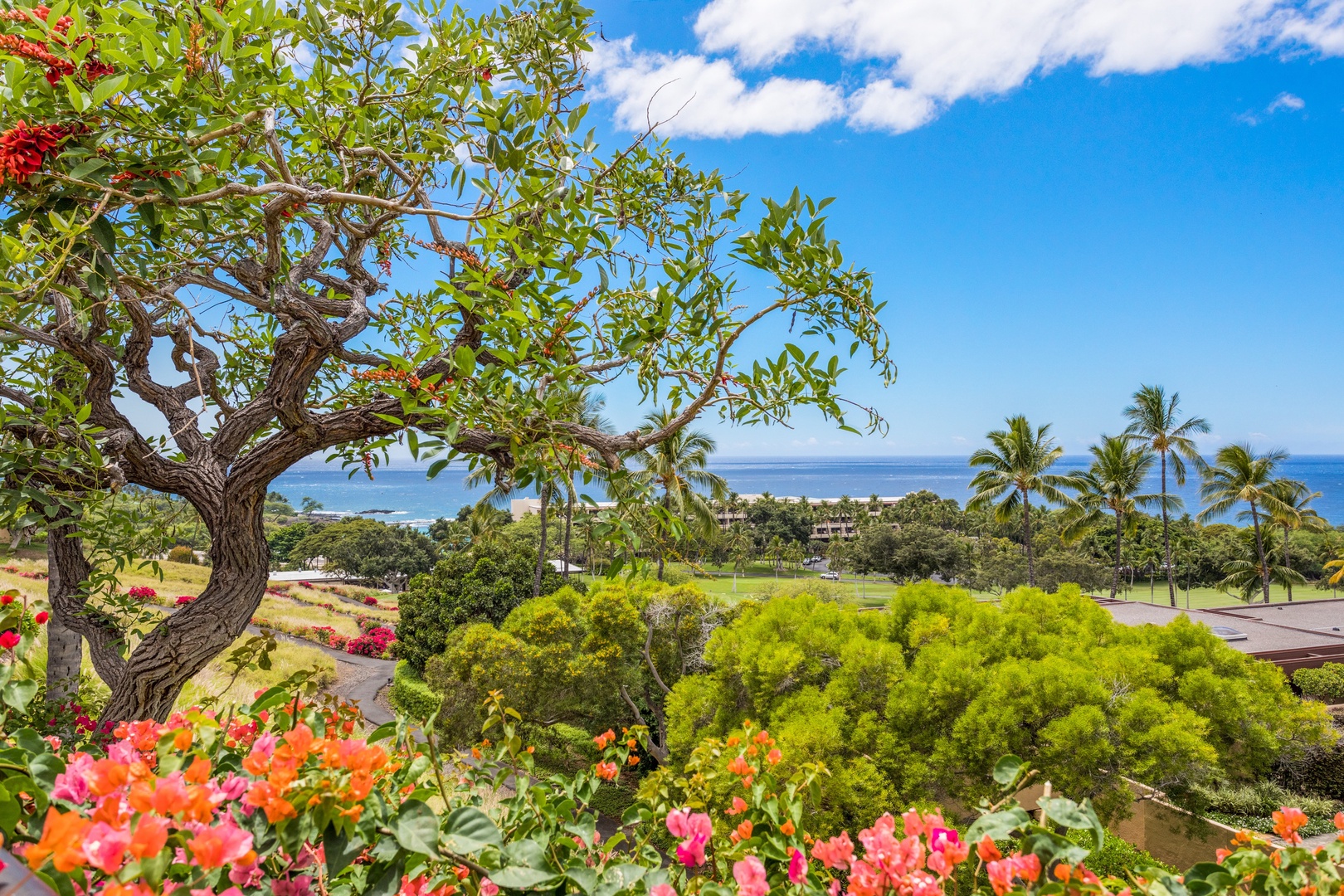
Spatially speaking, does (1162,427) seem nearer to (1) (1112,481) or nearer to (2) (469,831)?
(1) (1112,481)

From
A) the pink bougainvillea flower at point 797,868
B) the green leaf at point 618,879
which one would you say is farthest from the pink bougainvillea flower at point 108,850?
the pink bougainvillea flower at point 797,868

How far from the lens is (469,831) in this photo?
0.75m

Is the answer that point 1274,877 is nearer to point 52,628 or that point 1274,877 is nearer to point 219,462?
point 219,462

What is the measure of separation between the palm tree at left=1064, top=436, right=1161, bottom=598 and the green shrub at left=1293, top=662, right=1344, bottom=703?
12167 mm

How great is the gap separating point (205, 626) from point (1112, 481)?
2934 cm

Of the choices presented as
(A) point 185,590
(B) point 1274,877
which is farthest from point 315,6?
(A) point 185,590

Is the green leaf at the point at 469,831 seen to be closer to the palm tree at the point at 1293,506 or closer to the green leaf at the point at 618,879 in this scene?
the green leaf at the point at 618,879

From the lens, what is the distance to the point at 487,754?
1.50m

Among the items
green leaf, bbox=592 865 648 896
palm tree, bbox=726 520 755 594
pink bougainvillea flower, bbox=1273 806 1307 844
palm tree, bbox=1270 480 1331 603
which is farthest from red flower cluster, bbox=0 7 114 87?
palm tree, bbox=726 520 755 594

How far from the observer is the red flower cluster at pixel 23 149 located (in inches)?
43.6

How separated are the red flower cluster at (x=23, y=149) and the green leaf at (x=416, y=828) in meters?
1.31

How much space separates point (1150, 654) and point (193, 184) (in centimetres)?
809

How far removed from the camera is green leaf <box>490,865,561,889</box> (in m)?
0.73

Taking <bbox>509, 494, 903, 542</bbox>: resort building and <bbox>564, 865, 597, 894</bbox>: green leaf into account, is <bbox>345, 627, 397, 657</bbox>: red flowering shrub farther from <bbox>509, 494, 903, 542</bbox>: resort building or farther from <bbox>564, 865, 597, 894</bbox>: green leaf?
<bbox>509, 494, 903, 542</bbox>: resort building
